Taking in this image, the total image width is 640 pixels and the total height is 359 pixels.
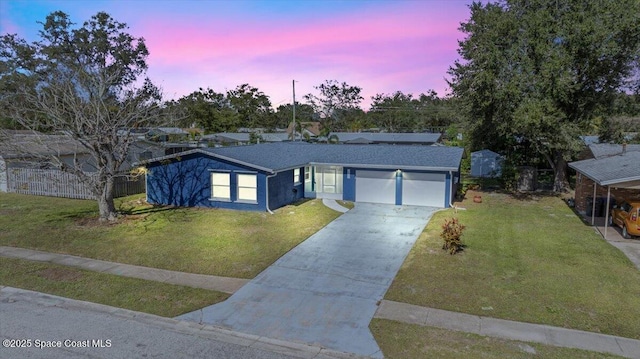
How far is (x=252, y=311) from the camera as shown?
10.2 m

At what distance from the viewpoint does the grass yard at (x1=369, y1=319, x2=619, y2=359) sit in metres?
8.01

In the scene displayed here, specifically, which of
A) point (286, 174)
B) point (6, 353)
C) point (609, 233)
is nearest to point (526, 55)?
point (609, 233)

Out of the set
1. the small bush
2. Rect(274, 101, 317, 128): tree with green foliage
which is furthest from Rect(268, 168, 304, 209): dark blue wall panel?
Rect(274, 101, 317, 128): tree with green foliage

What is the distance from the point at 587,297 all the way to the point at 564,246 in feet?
17.0

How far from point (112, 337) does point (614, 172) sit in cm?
1924

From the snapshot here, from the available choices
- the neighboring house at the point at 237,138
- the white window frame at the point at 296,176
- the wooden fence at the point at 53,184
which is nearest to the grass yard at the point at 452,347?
the white window frame at the point at 296,176

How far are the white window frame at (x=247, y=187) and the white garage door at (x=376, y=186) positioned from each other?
641 cm

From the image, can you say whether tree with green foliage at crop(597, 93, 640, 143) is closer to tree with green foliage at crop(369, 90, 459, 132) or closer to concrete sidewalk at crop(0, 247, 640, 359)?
concrete sidewalk at crop(0, 247, 640, 359)

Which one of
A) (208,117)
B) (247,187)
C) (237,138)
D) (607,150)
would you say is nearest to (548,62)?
(607,150)

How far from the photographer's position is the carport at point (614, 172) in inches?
631

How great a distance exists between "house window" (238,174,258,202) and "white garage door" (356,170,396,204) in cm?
642

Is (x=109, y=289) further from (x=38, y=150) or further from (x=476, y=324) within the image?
(x=38, y=150)

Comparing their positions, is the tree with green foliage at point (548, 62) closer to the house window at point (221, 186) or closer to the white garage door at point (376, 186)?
the white garage door at point (376, 186)

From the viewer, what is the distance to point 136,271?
12.9 m
